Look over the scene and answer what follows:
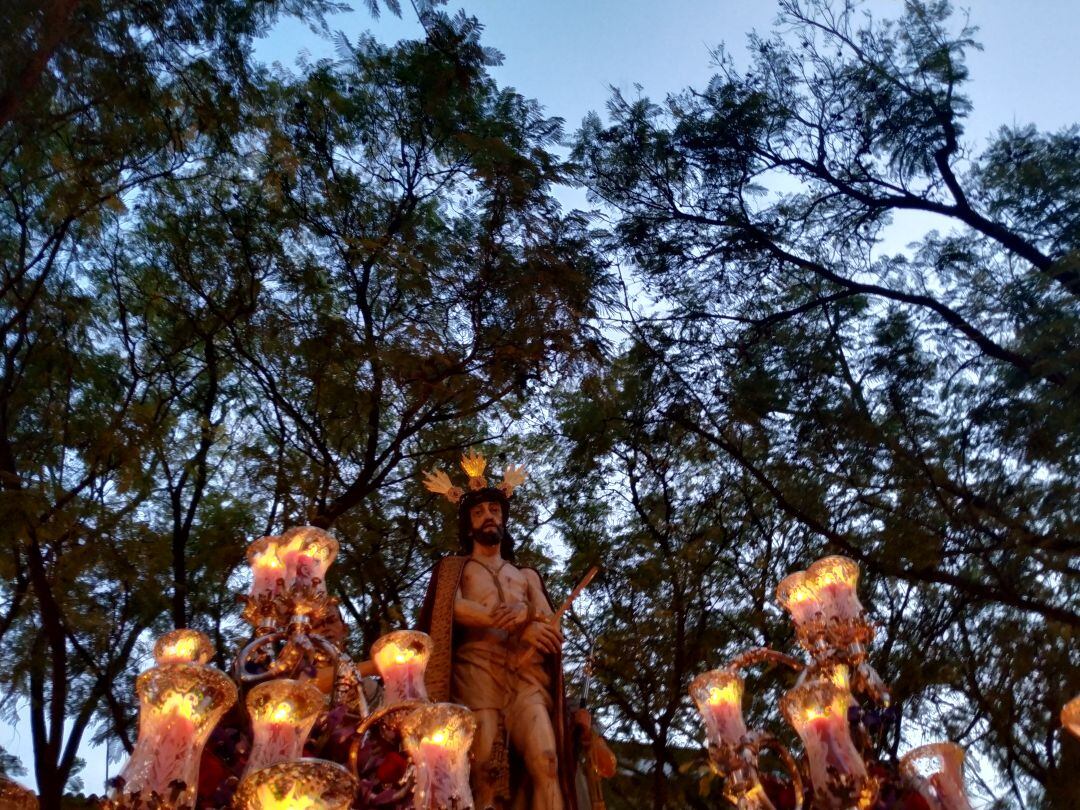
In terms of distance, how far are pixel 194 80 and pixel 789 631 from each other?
7.85 meters

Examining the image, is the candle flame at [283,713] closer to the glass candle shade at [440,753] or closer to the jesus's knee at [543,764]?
the glass candle shade at [440,753]

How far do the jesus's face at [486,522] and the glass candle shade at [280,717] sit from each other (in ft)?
10.4

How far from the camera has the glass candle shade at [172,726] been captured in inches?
135

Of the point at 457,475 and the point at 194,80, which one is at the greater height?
the point at 194,80

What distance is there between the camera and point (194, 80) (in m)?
8.29

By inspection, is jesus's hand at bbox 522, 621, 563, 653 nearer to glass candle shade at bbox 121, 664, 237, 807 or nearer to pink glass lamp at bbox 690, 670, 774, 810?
pink glass lamp at bbox 690, 670, 774, 810

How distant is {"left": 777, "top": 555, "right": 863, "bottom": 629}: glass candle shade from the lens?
16.3ft

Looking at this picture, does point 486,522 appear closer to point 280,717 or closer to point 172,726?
point 280,717

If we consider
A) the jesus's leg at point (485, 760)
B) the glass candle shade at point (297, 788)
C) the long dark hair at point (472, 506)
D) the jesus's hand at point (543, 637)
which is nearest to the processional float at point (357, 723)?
the glass candle shade at point (297, 788)

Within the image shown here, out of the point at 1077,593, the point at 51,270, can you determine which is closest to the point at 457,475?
the point at 51,270

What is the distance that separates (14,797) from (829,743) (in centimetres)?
288

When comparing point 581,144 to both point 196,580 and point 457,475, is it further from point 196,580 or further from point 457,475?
point 196,580

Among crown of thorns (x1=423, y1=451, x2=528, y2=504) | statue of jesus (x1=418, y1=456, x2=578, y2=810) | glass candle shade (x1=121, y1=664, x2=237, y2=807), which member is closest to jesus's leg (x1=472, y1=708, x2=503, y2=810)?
statue of jesus (x1=418, y1=456, x2=578, y2=810)

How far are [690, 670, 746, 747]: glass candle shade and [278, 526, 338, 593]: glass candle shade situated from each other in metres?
1.90
